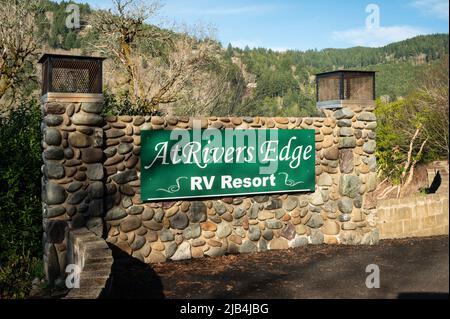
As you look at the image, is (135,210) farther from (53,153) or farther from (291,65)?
(291,65)

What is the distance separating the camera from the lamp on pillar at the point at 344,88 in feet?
32.8

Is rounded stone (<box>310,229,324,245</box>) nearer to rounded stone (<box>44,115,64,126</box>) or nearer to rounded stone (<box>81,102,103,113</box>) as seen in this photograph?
rounded stone (<box>81,102,103,113</box>)

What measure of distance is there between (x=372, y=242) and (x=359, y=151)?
1883mm

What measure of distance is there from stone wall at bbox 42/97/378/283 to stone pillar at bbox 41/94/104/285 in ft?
0.05

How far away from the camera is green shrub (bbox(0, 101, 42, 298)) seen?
26.8 ft

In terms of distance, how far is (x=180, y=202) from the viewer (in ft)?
28.1

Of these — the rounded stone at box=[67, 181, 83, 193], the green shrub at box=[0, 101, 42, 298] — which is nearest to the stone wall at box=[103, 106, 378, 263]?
the rounded stone at box=[67, 181, 83, 193]

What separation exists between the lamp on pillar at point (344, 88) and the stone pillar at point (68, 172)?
4748mm

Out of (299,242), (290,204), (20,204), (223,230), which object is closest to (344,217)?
(299,242)

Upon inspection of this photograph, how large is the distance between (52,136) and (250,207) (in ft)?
12.2

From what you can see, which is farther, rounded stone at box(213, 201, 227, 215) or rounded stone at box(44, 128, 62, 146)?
rounded stone at box(213, 201, 227, 215)

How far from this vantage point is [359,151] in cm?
1002
